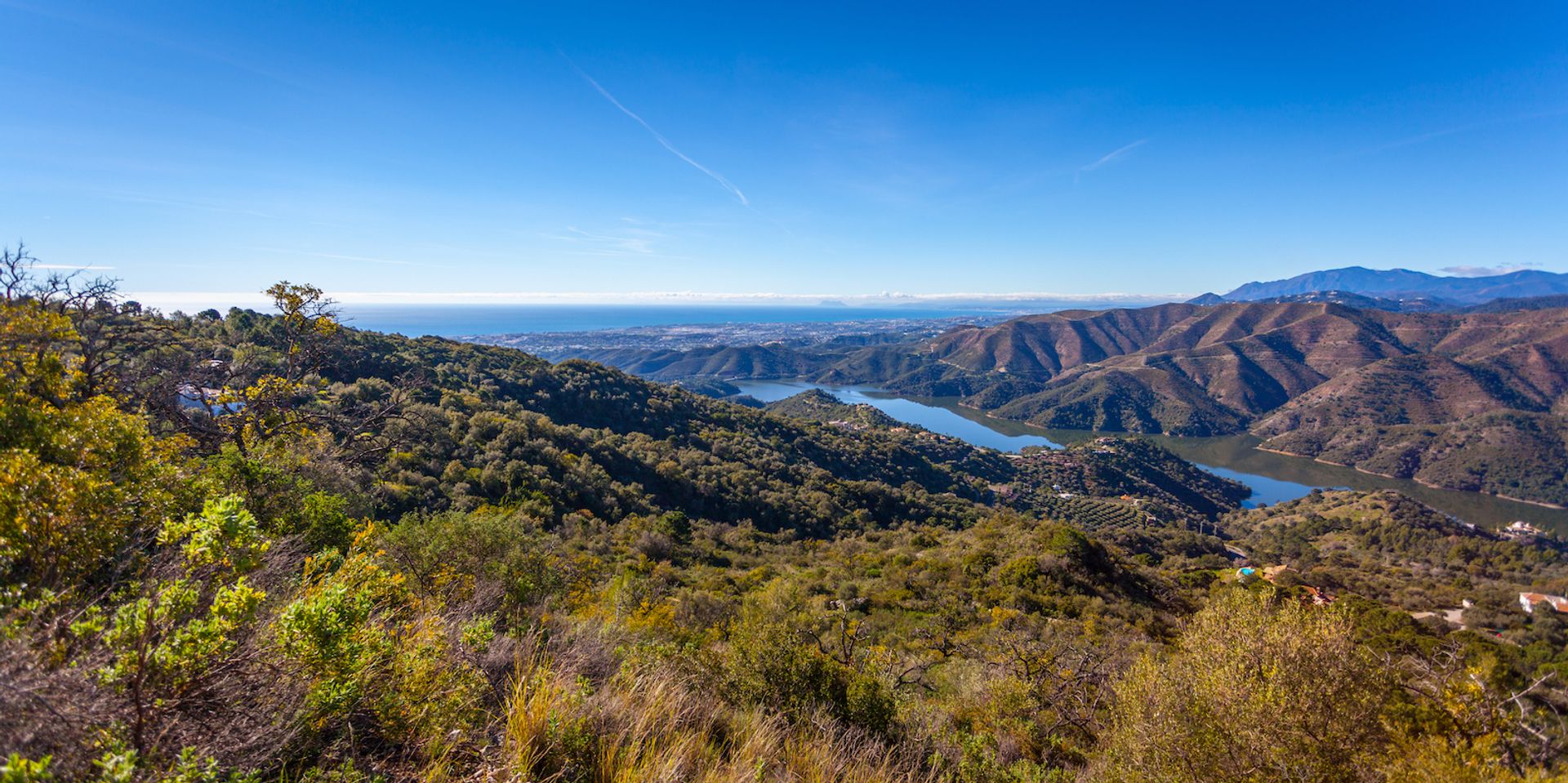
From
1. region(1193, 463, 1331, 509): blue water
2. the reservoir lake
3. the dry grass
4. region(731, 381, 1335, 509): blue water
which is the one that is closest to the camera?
the dry grass

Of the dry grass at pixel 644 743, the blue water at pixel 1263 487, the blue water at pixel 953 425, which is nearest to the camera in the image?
the dry grass at pixel 644 743

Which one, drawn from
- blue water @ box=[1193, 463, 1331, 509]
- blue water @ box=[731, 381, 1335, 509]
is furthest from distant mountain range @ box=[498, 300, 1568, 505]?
blue water @ box=[1193, 463, 1331, 509]

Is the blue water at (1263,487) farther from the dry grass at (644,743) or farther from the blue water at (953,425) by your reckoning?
the dry grass at (644,743)

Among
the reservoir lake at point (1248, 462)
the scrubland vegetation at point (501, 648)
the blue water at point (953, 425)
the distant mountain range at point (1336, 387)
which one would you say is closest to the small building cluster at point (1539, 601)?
the scrubland vegetation at point (501, 648)

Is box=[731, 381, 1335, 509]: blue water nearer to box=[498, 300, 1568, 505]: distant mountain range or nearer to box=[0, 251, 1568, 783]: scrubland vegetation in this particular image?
box=[498, 300, 1568, 505]: distant mountain range

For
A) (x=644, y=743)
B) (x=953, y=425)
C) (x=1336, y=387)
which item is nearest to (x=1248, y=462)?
(x=1336, y=387)

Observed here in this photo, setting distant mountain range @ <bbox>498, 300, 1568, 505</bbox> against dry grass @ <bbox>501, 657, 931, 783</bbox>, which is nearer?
dry grass @ <bbox>501, 657, 931, 783</bbox>

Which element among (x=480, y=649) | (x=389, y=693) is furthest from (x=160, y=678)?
(x=480, y=649)
